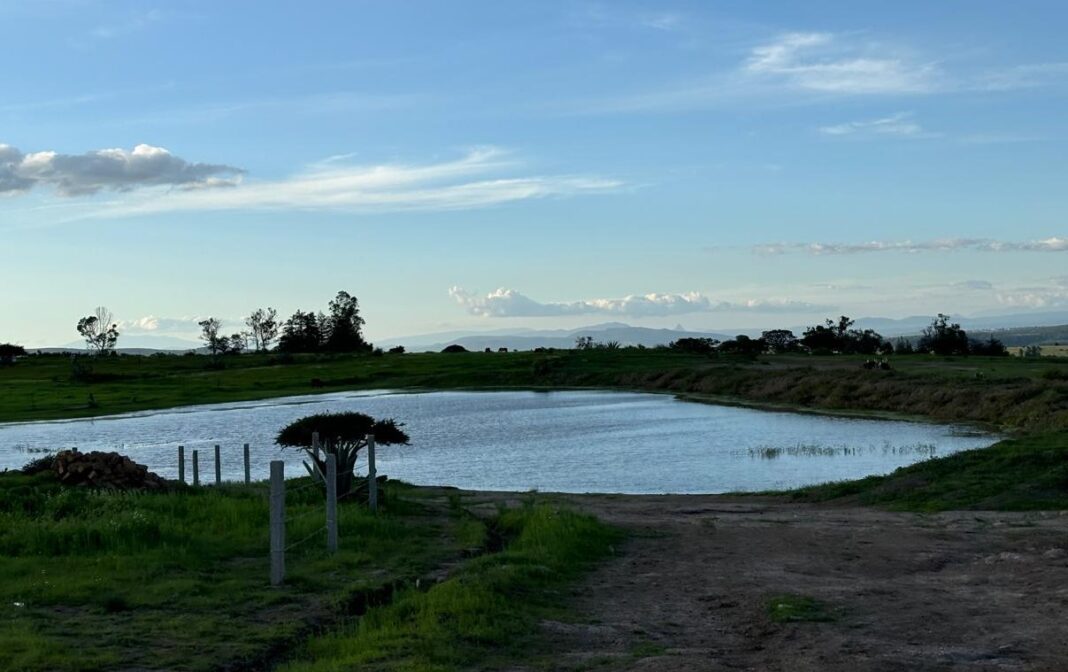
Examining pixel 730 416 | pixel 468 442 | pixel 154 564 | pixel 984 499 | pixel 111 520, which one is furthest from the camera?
pixel 730 416

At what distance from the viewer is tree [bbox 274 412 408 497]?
22.9 m

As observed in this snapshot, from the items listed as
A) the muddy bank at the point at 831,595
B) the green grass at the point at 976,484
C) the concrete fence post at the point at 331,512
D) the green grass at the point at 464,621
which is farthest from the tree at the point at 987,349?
the green grass at the point at 464,621

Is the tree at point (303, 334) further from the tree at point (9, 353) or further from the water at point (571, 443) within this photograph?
the water at point (571, 443)

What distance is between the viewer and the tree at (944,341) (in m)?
106

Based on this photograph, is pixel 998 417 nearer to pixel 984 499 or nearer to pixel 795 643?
pixel 984 499

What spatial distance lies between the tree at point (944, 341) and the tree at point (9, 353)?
9474 centimetres

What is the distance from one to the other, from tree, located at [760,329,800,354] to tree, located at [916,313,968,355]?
13.1m

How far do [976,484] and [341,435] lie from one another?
43.6ft

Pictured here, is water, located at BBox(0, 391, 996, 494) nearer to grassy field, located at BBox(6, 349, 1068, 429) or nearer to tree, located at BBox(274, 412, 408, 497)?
grassy field, located at BBox(6, 349, 1068, 429)

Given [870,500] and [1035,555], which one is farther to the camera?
[870,500]

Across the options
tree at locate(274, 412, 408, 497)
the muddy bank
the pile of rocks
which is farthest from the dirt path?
the pile of rocks

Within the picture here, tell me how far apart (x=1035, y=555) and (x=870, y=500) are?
8.98 meters

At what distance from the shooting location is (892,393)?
190 ft

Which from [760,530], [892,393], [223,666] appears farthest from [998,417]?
[223,666]
